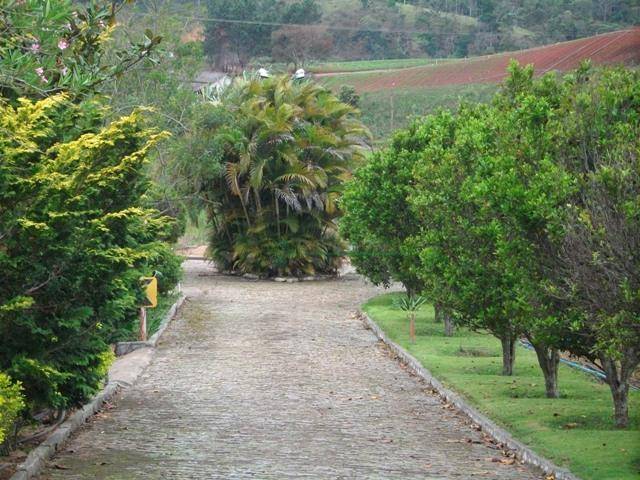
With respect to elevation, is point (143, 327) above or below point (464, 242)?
below

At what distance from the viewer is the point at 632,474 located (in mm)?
10055

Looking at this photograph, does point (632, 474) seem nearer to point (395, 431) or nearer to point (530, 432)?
point (530, 432)

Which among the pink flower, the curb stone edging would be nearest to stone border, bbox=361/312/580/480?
the curb stone edging

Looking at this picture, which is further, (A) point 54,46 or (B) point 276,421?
(B) point 276,421

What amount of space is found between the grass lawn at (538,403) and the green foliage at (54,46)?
5795 mm

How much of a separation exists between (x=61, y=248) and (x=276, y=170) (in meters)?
30.4

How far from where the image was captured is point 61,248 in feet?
33.8

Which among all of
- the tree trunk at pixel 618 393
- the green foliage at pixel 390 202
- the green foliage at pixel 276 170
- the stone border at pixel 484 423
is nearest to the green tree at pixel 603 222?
the tree trunk at pixel 618 393

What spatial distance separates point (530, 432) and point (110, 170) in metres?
5.49

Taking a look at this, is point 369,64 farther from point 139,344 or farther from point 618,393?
point 618,393

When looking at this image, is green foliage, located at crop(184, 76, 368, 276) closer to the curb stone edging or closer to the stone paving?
the stone paving

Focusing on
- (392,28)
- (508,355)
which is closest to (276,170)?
(508,355)

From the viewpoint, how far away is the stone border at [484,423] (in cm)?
1070

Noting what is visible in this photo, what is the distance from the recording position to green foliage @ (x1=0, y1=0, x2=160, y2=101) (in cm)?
919
